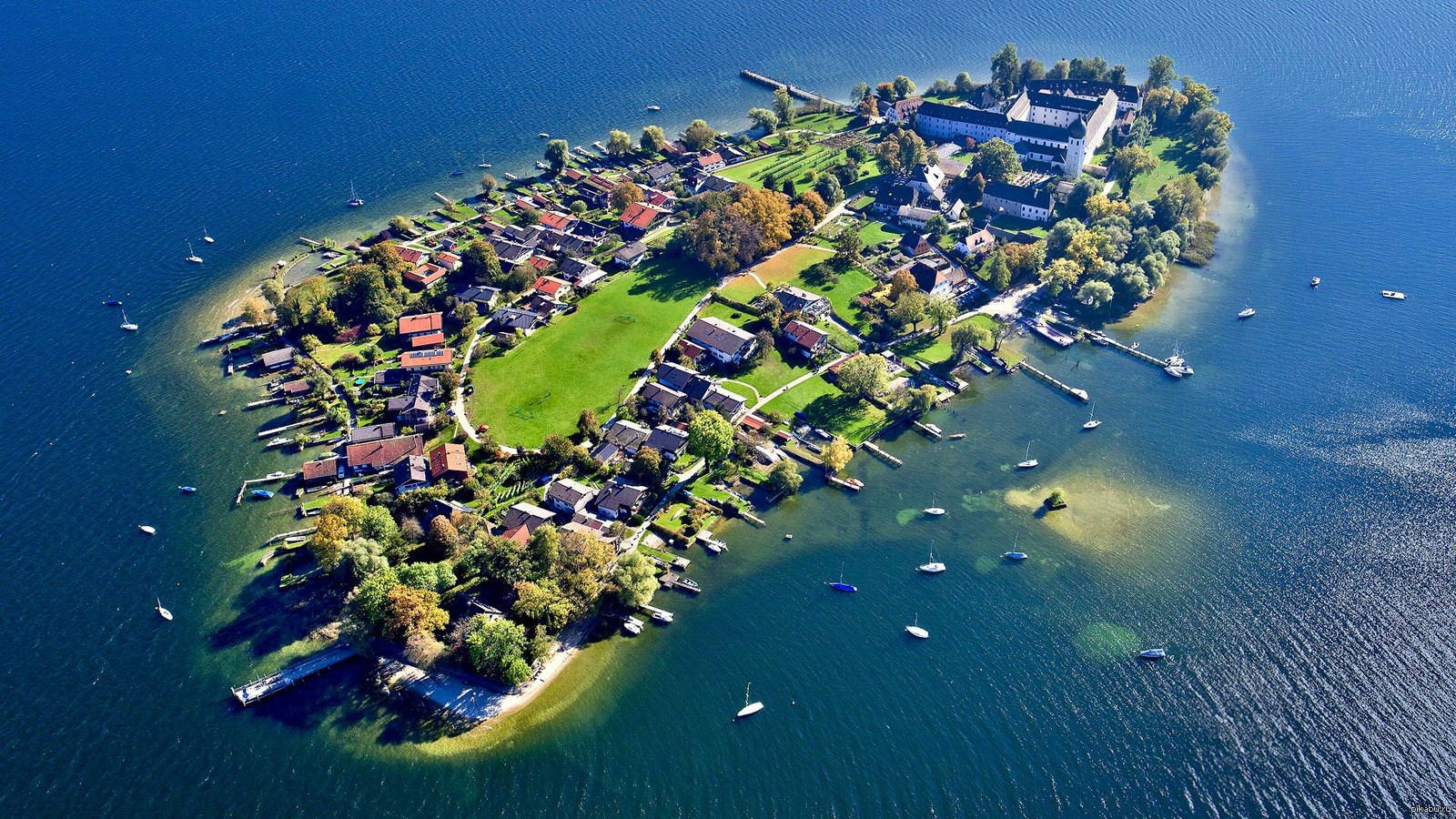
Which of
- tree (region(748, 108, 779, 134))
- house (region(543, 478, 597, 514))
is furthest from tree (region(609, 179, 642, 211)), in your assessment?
house (region(543, 478, 597, 514))

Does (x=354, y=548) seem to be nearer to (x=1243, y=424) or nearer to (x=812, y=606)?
(x=812, y=606)

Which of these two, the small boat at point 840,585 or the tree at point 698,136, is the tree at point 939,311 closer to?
the small boat at point 840,585

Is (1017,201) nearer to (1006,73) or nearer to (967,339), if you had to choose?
(967,339)

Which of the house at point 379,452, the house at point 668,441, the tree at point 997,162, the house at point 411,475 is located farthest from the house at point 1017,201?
the house at point 411,475

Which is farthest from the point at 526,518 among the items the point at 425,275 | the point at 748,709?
the point at 425,275

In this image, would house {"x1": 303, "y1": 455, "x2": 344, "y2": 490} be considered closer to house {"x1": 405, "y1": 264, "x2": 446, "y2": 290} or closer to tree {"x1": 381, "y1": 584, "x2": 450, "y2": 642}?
tree {"x1": 381, "y1": 584, "x2": 450, "y2": 642}

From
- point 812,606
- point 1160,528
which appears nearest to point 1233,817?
point 1160,528
